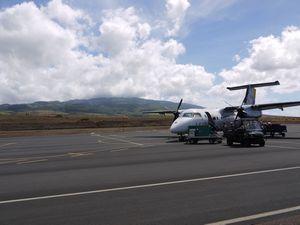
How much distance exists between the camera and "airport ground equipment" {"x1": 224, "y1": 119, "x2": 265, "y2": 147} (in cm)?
2680

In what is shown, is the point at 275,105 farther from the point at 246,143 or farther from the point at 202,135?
the point at 246,143

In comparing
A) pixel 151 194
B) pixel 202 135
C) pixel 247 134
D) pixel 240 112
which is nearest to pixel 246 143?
pixel 247 134

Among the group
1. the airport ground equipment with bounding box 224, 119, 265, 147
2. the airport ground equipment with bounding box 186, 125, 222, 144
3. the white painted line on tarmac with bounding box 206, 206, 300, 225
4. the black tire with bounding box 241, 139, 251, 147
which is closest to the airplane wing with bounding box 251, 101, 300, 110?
the airport ground equipment with bounding box 186, 125, 222, 144

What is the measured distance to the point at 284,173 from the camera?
44.3 feet

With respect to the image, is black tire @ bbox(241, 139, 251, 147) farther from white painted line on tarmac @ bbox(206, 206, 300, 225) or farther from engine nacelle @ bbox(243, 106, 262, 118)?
white painted line on tarmac @ bbox(206, 206, 300, 225)

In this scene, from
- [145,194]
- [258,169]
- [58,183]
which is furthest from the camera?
[258,169]

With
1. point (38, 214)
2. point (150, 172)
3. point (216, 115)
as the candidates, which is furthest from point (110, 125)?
point (38, 214)

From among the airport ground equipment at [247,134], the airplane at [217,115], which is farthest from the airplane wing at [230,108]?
the airport ground equipment at [247,134]

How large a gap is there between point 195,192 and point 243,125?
59.5 feet

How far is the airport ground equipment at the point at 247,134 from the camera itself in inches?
1055

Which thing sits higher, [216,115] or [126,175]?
[216,115]

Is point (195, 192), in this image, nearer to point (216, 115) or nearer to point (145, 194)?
point (145, 194)

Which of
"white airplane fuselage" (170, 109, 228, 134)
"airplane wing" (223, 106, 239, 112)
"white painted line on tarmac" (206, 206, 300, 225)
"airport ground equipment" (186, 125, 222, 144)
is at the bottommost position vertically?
"white painted line on tarmac" (206, 206, 300, 225)

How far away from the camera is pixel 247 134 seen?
87.9ft
